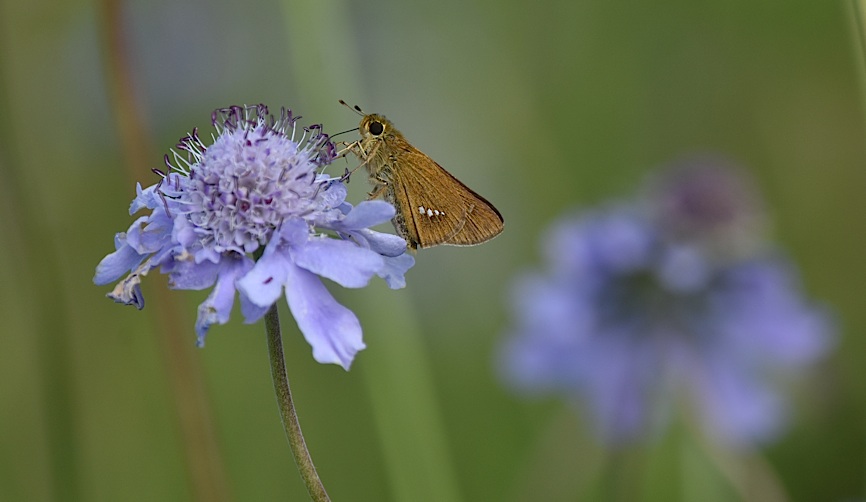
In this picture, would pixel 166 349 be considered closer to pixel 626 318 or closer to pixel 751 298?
pixel 626 318

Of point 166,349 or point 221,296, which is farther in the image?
point 166,349

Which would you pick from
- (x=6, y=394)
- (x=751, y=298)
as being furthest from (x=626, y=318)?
(x=6, y=394)

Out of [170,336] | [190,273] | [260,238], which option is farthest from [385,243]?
[170,336]

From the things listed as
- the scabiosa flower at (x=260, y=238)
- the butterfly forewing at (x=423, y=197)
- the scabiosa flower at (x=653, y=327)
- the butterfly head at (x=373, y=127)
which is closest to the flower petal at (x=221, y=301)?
the scabiosa flower at (x=260, y=238)

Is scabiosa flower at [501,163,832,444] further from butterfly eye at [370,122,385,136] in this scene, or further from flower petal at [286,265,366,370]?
flower petal at [286,265,366,370]

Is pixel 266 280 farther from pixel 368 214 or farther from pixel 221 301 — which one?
pixel 368 214

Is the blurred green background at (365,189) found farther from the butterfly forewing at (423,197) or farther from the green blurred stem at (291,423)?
the green blurred stem at (291,423)

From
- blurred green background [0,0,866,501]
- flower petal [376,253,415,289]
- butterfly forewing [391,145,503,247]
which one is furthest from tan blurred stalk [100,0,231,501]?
flower petal [376,253,415,289]
